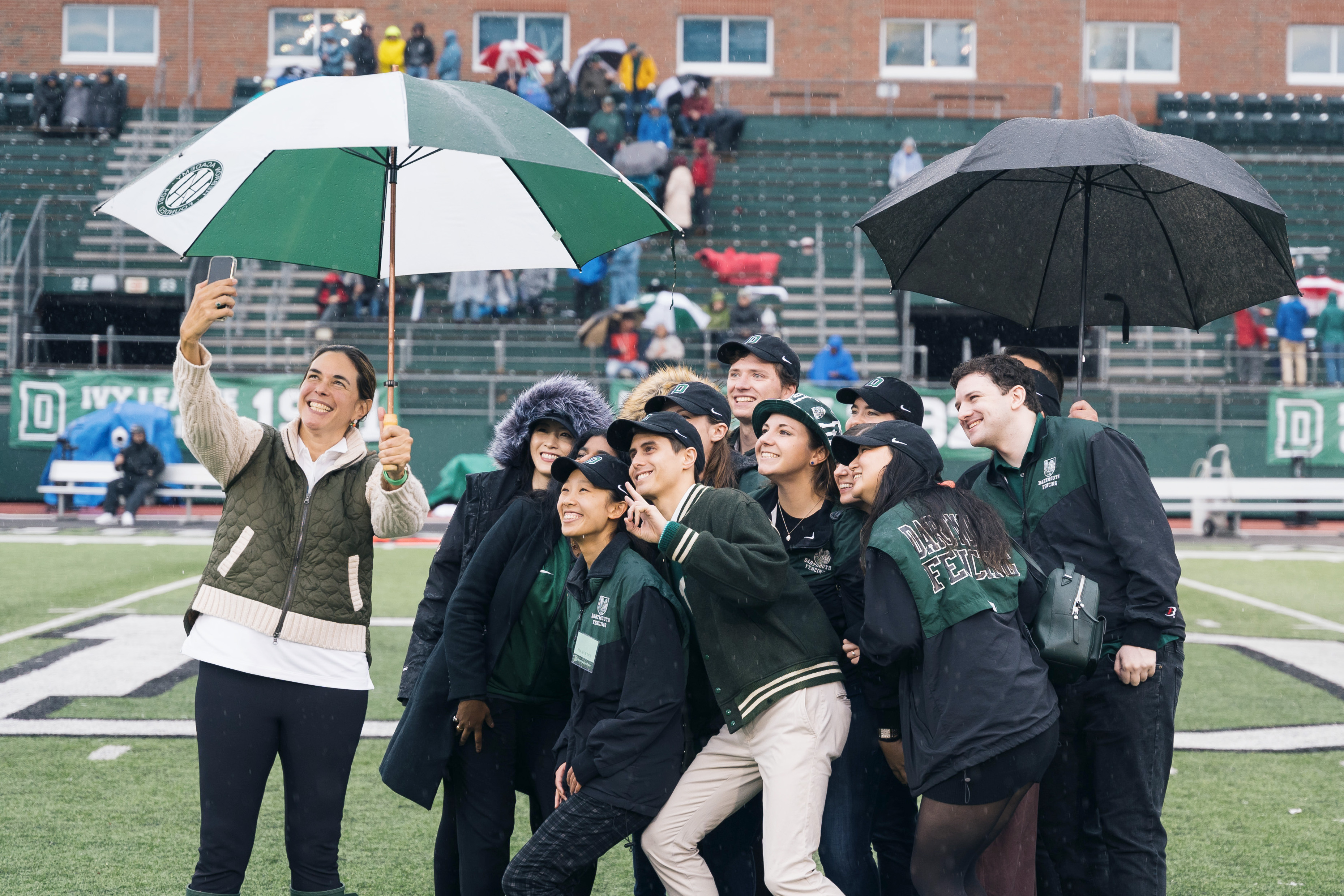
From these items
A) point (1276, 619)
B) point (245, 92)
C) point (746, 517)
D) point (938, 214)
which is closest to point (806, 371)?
point (1276, 619)

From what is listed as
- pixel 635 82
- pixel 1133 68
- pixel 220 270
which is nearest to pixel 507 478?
pixel 220 270

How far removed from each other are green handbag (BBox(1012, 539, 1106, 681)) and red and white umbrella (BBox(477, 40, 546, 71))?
70.7 feet

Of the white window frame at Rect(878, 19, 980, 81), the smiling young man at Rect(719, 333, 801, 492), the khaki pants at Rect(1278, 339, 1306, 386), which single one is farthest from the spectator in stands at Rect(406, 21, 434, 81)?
the smiling young man at Rect(719, 333, 801, 492)

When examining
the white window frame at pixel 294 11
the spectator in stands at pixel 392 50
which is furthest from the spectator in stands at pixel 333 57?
the white window frame at pixel 294 11

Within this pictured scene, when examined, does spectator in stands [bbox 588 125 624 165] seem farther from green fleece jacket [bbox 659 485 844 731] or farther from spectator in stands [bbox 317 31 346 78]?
green fleece jacket [bbox 659 485 844 731]

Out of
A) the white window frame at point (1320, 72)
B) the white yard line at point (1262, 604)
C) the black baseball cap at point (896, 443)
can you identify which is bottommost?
the white yard line at point (1262, 604)

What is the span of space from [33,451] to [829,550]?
59.5 ft

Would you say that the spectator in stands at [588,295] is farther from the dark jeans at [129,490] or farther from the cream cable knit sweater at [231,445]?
the cream cable knit sweater at [231,445]

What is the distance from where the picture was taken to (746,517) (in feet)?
11.5

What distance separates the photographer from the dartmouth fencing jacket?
148 inches

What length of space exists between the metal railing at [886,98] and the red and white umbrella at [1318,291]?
740 cm

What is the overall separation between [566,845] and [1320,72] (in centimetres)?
3026

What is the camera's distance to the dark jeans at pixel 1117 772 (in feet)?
12.4

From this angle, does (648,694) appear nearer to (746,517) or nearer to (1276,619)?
(746,517)
